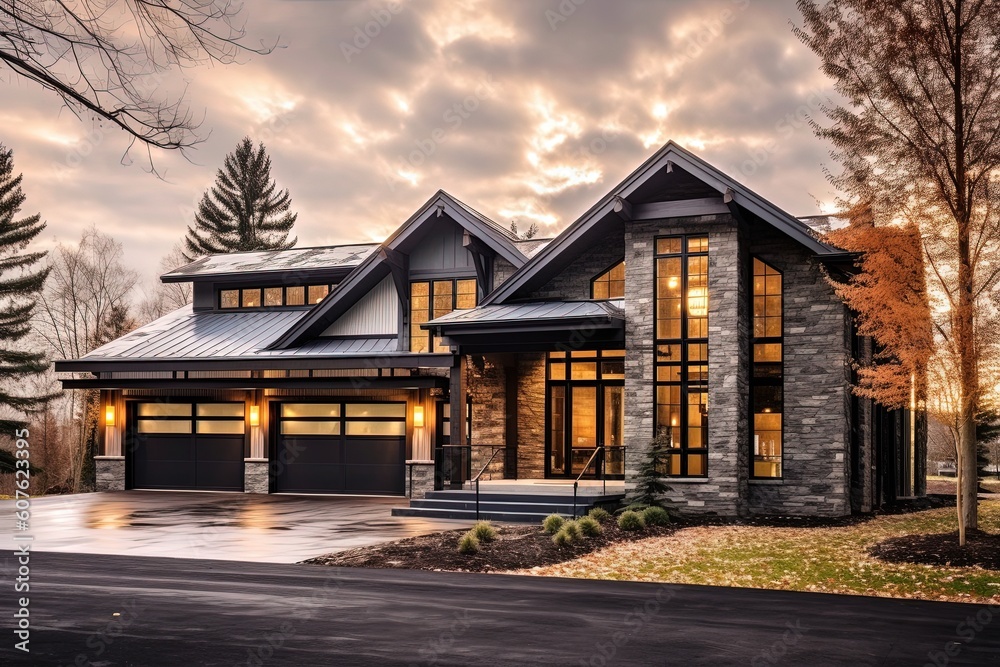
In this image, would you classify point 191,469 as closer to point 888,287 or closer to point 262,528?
point 262,528

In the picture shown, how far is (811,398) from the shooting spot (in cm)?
1850

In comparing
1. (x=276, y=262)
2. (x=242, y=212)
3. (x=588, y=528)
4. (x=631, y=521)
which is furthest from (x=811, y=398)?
(x=242, y=212)

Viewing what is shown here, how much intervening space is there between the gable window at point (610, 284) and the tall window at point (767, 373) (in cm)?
303

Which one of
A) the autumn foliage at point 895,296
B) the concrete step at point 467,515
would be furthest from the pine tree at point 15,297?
the autumn foliage at point 895,296

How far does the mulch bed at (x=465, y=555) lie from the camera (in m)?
12.6

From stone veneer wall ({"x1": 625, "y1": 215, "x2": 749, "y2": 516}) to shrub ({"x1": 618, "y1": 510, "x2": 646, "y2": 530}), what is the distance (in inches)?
63.4

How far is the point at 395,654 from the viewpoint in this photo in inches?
291

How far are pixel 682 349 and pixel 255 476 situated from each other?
12708 millimetres

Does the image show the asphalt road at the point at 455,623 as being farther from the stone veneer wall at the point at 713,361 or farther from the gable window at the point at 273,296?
the gable window at the point at 273,296

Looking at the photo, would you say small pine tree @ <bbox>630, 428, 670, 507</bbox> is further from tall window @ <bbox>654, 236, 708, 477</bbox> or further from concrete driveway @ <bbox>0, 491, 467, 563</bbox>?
concrete driveway @ <bbox>0, 491, 467, 563</bbox>

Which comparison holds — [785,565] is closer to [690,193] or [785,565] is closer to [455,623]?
[455,623]

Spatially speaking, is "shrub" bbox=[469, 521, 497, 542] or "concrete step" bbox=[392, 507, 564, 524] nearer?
"shrub" bbox=[469, 521, 497, 542]

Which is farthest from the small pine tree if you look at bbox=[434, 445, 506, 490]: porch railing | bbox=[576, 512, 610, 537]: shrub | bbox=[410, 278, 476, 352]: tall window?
bbox=[410, 278, 476, 352]: tall window

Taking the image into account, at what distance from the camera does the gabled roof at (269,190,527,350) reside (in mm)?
22219
